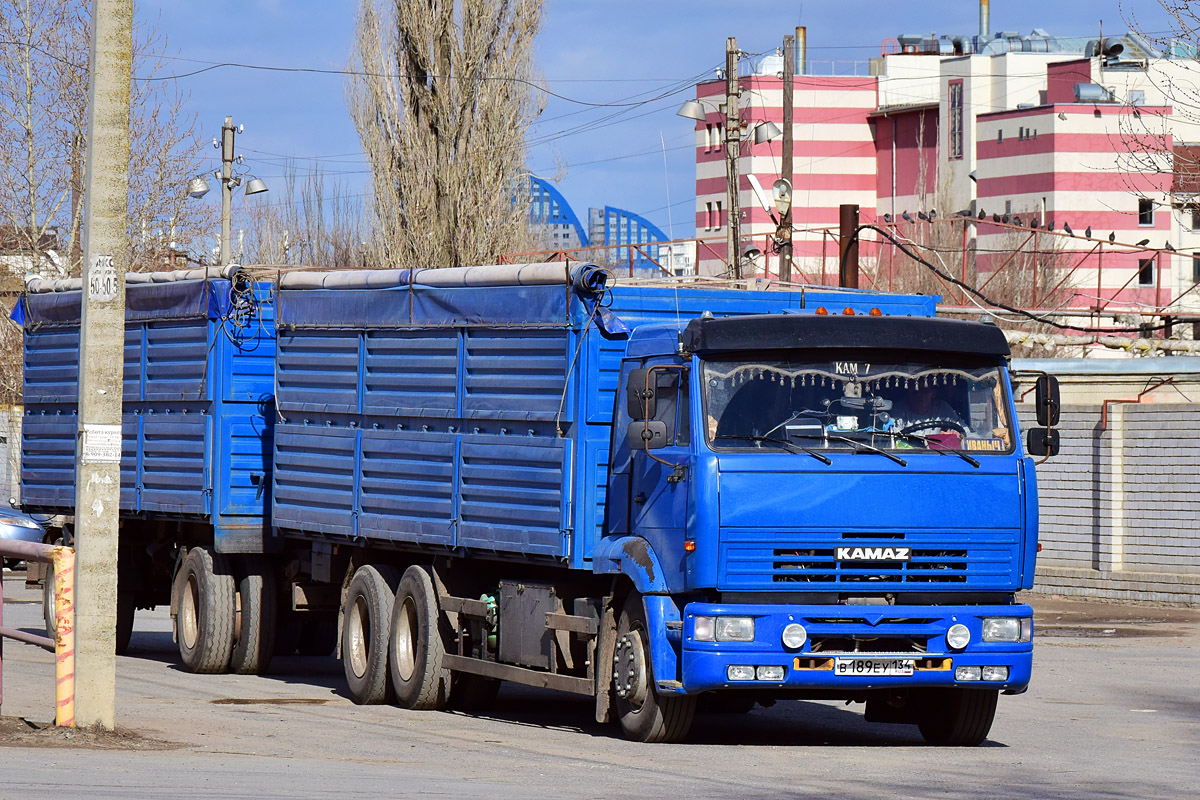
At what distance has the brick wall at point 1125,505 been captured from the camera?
22938 millimetres

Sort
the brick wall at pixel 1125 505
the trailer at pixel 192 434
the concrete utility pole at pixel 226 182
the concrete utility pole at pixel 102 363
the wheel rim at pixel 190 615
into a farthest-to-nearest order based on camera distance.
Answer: the concrete utility pole at pixel 226 182 < the brick wall at pixel 1125 505 < the wheel rim at pixel 190 615 < the trailer at pixel 192 434 < the concrete utility pole at pixel 102 363

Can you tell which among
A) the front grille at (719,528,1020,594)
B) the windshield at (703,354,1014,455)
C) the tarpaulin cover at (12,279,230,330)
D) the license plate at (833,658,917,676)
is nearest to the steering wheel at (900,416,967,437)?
the windshield at (703,354,1014,455)

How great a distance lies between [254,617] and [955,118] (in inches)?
3432

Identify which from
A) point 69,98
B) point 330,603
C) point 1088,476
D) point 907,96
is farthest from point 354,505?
point 907,96

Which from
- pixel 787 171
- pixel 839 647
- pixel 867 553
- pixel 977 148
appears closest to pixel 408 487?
pixel 839 647

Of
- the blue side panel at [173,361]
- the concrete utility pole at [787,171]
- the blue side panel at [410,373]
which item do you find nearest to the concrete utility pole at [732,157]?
the concrete utility pole at [787,171]

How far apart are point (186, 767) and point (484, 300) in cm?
440

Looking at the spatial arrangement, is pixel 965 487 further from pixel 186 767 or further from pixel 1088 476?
pixel 1088 476

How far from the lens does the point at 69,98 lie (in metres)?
37.4

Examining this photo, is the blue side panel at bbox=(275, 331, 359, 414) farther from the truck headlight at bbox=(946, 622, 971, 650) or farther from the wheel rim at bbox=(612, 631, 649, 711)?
the truck headlight at bbox=(946, 622, 971, 650)

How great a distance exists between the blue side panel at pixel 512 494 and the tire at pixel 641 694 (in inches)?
33.6

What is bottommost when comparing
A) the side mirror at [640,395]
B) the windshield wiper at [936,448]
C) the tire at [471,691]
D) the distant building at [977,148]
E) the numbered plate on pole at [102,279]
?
the tire at [471,691]

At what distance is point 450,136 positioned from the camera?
37750mm

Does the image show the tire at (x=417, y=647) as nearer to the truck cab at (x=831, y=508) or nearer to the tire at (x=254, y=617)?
the tire at (x=254, y=617)
